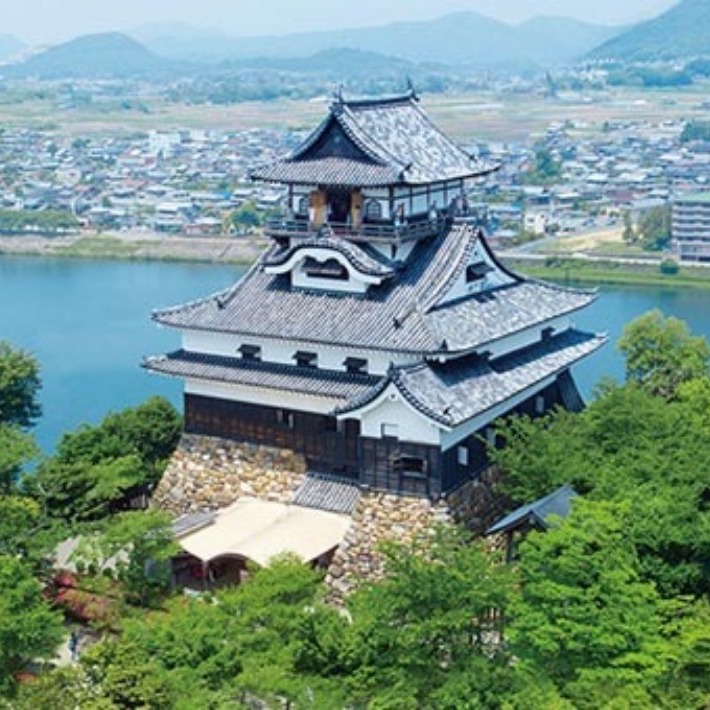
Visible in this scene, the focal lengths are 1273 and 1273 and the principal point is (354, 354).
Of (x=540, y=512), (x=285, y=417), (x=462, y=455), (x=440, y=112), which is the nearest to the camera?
(x=540, y=512)

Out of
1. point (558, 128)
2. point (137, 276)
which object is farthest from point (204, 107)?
point (137, 276)

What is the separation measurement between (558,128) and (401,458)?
12811cm

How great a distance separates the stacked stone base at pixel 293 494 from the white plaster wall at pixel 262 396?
0.66 metres

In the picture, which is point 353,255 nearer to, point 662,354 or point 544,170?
point 662,354

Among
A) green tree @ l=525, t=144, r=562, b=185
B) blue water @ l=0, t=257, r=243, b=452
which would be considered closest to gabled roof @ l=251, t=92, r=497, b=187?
blue water @ l=0, t=257, r=243, b=452

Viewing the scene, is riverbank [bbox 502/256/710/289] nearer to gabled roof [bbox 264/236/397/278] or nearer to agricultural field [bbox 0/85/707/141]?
gabled roof [bbox 264/236/397/278]

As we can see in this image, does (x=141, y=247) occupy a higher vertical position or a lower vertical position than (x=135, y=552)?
lower

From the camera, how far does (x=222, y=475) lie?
1791 cm

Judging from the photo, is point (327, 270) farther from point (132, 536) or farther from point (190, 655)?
point (190, 655)

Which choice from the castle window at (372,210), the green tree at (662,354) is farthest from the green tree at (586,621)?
the green tree at (662,354)

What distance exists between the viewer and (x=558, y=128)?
13938cm

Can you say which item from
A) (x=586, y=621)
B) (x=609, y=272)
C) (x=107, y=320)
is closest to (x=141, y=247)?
(x=107, y=320)

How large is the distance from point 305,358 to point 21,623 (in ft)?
19.8

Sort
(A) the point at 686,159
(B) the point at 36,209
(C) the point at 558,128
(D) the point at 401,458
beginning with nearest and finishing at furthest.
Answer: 1. (D) the point at 401,458
2. (B) the point at 36,209
3. (A) the point at 686,159
4. (C) the point at 558,128
